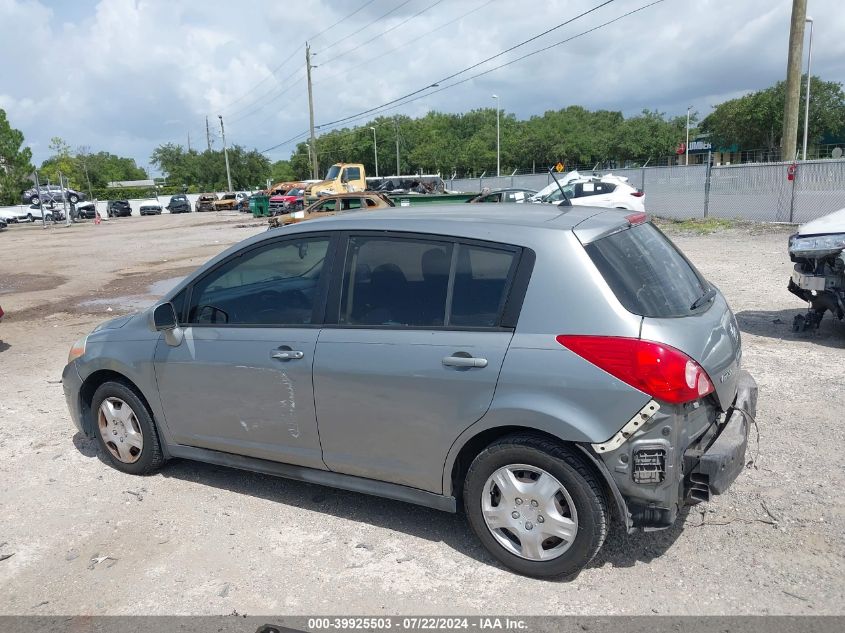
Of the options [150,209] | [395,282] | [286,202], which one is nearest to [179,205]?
[150,209]

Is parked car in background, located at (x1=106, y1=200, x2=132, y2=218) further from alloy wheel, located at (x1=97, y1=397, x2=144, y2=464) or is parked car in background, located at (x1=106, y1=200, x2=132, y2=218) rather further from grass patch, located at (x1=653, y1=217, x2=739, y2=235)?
alloy wheel, located at (x1=97, y1=397, x2=144, y2=464)

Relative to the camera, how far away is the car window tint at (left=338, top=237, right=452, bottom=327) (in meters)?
3.58

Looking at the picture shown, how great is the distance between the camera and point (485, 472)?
11.1ft

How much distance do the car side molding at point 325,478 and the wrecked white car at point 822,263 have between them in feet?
16.8

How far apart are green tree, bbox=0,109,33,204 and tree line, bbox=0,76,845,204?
0.07 meters

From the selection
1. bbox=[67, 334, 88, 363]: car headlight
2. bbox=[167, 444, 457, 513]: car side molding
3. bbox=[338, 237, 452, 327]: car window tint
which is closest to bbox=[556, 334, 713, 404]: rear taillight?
bbox=[338, 237, 452, 327]: car window tint

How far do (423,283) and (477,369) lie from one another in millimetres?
599

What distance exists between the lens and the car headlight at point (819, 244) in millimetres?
6664

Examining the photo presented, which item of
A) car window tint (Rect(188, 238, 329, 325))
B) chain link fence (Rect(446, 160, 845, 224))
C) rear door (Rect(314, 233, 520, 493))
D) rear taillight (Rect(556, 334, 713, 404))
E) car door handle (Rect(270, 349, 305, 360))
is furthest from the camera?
chain link fence (Rect(446, 160, 845, 224))

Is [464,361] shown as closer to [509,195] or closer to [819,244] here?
[819,244]

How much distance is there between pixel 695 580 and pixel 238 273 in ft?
10.1

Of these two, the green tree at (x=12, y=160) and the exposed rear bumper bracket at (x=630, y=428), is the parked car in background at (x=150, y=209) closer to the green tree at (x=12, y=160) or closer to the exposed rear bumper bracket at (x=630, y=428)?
the green tree at (x=12, y=160)

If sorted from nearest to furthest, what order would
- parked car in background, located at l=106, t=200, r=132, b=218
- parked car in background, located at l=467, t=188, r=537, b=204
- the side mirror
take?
1. the side mirror
2. parked car in background, located at l=467, t=188, r=537, b=204
3. parked car in background, located at l=106, t=200, r=132, b=218

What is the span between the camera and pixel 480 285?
3469 mm
